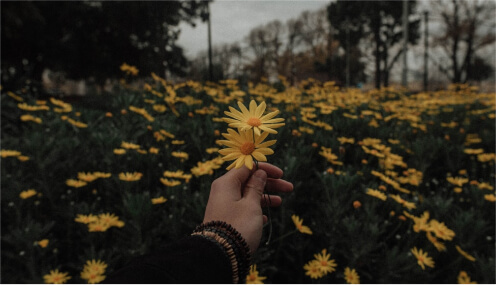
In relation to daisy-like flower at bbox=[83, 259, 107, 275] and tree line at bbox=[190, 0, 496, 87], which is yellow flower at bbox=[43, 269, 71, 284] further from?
tree line at bbox=[190, 0, 496, 87]

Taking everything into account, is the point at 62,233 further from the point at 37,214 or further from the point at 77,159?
the point at 77,159

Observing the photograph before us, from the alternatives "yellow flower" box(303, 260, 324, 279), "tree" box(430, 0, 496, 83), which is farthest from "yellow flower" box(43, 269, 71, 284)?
"tree" box(430, 0, 496, 83)

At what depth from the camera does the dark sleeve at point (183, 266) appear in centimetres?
66

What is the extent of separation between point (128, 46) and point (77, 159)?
46.6 feet

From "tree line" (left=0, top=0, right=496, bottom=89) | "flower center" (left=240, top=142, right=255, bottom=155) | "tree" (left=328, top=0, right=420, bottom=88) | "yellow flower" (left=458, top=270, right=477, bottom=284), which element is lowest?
"yellow flower" (left=458, top=270, right=477, bottom=284)

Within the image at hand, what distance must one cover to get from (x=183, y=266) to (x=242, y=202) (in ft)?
0.66

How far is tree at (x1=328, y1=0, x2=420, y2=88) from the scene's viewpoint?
2611 centimetres

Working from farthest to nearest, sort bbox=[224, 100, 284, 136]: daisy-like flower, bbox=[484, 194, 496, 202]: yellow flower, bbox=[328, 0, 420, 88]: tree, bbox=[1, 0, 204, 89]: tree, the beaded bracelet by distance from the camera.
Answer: bbox=[328, 0, 420, 88]: tree < bbox=[1, 0, 204, 89]: tree < bbox=[484, 194, 496, 202]: yellow flower < the beaded bracelet < bbox=[224, 100, 284, 136]: daisy-like flower

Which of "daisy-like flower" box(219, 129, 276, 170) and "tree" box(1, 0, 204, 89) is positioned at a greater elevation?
"tree" box(1, 0, 204, 89)

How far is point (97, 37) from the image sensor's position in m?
14.9

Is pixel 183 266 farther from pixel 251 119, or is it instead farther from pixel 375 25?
pixel 375 25

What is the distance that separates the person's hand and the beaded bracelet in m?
0.01

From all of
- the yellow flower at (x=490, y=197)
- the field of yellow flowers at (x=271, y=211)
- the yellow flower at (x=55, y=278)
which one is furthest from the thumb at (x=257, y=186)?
the yellow flower at (x=490, y=197)

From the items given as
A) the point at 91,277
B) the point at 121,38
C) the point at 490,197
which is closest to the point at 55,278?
the point at 91,277
